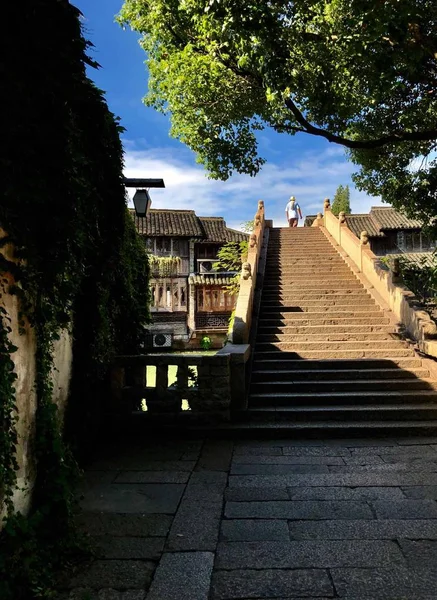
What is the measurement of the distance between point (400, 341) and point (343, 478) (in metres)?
4.67

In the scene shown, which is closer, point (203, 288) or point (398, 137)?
point (398, 137)

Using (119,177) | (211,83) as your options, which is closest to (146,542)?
(119,177)

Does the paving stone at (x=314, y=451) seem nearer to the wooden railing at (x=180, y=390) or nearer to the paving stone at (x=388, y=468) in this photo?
the paving stone at (x=388, y=468)

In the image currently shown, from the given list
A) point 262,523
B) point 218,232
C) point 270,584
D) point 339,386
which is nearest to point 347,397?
point 339,386

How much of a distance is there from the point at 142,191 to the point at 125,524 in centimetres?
483

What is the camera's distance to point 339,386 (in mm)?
6551

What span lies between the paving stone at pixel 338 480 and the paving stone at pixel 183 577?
123 centimetres

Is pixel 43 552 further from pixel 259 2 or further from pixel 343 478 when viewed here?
pixel 259 2

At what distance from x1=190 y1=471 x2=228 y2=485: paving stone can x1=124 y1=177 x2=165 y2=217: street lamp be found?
3968 mm

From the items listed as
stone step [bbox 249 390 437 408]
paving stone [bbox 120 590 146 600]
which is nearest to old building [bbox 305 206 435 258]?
stone step [bbox 249 390 437 408]

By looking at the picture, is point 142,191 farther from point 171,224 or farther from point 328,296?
point 171,224

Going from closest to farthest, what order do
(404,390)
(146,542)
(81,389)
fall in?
1. (146,542)
2. (81,389)
3. (404,390)

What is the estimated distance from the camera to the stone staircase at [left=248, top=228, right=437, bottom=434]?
5.73 meters

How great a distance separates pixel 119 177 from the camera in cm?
478
